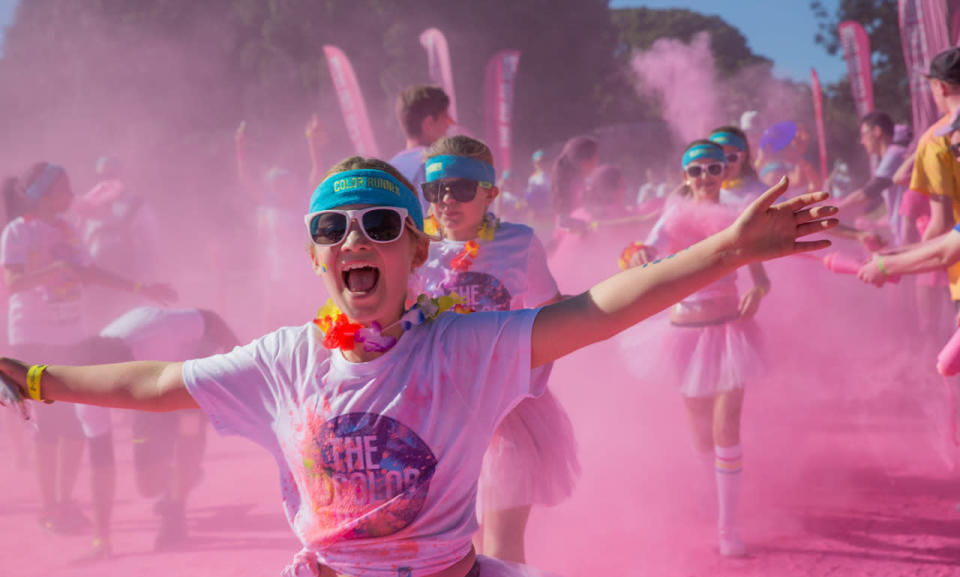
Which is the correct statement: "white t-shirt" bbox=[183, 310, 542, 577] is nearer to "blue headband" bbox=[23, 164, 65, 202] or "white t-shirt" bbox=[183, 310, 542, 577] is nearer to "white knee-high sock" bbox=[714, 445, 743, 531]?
"white knee-high sock" bbox=[714, 445, 743, 531]

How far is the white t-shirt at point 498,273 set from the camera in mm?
3613

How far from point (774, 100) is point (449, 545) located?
3062 cm

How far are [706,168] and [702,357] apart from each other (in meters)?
1.09

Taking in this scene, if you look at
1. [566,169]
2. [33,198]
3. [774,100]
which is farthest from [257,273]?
[774,100]

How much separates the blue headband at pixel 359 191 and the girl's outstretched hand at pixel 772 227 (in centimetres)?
81

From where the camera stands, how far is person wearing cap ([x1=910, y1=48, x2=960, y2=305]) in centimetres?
435

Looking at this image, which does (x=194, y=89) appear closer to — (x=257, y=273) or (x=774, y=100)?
(x=257, y=273)

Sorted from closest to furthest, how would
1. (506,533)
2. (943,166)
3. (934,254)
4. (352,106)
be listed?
1. (934,254)
2. (506,533)
3. (943,166)
4. (352,106)

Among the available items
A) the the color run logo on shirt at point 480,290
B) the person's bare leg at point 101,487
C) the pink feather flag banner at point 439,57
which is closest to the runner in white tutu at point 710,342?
the the color run logo on shirt at point 480,290

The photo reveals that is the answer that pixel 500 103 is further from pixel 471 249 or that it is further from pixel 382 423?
pixel 382 423

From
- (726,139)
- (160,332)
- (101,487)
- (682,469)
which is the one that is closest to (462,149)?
(160,332)

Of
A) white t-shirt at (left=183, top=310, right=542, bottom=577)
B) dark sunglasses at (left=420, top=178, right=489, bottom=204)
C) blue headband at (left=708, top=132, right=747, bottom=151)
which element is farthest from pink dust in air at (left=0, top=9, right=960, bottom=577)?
white t-shirt at (left=183, top=310, right=542, bottom=577)

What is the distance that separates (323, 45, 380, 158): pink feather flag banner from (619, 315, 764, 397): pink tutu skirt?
6.49 metres

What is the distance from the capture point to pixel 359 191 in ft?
6.80
